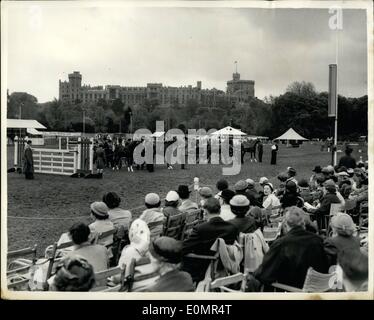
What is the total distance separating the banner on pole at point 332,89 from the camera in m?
5.98

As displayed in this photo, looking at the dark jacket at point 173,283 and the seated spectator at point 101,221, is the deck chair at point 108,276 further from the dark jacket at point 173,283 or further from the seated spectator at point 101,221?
the seated spectator at point 101,221

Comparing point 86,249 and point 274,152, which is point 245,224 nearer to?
point 86,249

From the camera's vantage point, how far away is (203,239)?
15.7ft

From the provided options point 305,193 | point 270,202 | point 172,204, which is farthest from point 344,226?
point 305,193

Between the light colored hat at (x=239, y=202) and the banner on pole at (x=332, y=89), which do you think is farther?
the banner on pole at (x=332, y=89)

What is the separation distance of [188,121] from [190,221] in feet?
9.71

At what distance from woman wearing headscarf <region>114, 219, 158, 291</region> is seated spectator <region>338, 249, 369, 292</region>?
69.9 inches

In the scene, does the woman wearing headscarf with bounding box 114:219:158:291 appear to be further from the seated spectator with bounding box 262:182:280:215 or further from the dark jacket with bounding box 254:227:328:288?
the seated spectator with bounding box 262:182:280:215

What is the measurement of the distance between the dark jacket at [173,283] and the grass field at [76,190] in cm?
183

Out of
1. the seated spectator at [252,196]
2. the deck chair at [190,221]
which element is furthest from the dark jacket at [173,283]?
the seated spectator at [252,196]

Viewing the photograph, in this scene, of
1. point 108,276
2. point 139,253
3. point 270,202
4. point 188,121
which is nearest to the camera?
point 108,276

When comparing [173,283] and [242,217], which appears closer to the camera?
[173,283]
